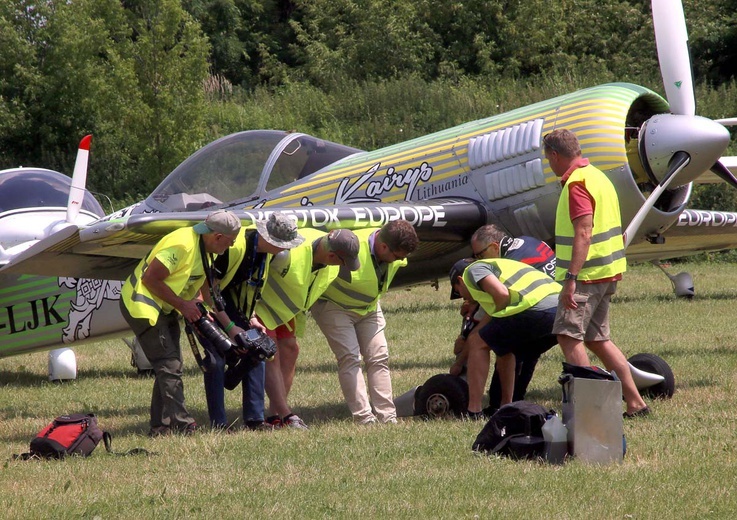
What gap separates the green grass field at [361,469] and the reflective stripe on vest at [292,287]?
0.85m

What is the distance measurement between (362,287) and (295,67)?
3043cm

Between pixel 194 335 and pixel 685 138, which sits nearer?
pixel 194 335

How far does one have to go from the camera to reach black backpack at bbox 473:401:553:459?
5250 mm

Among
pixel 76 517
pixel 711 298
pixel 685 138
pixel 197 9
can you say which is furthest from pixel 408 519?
pixel 197 9

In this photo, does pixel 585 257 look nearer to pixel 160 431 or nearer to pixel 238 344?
pixel 238 344

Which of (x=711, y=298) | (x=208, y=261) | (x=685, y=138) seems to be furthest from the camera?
(x=711, y=298)

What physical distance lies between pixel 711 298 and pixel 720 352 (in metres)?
6.00

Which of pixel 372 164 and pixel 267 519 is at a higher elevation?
pixel 372 164

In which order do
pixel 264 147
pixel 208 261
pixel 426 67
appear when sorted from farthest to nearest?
pixel 426 67
pixel 264 147
pixel 208 261

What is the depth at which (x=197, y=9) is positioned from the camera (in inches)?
1320

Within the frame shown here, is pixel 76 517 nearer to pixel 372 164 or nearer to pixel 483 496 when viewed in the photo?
pixel 483 496

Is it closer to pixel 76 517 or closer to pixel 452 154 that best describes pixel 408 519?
pixel 76 517

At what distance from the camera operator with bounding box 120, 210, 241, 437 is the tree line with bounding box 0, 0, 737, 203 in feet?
57.7

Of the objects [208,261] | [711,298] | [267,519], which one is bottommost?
[711,298]
